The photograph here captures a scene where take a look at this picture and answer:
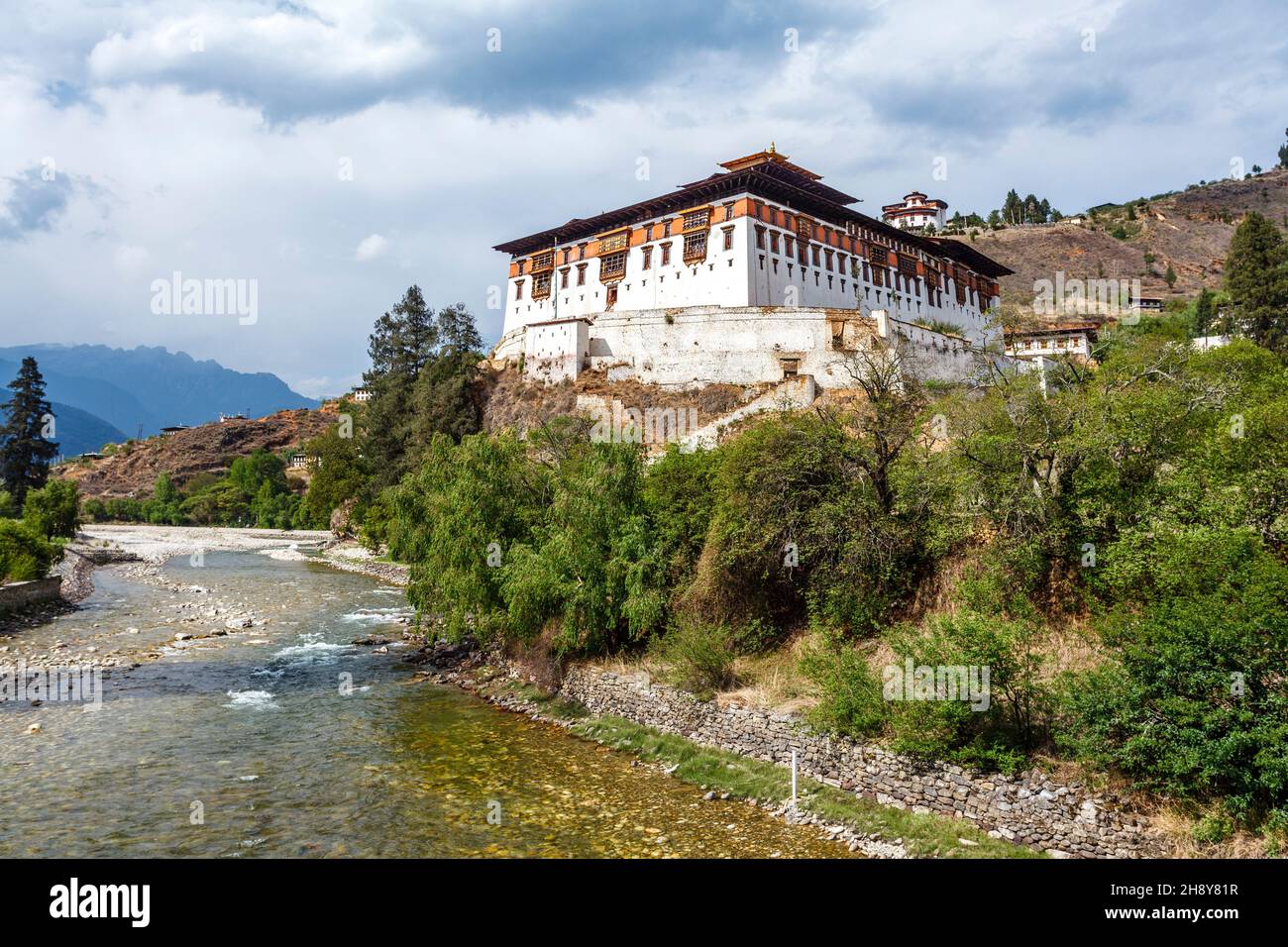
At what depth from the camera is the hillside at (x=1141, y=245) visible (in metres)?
117

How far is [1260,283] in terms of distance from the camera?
4744cm

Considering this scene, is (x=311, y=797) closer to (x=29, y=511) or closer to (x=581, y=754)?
(x=581, y=754)

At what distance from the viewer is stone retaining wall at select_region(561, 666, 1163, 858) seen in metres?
12.5

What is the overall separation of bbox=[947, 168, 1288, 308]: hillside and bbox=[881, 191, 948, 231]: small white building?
297 inches

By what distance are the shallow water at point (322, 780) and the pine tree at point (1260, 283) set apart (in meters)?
50.2

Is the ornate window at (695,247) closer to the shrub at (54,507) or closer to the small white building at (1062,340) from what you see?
the small white building at (1062,340)

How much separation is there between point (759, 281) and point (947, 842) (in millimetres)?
45149

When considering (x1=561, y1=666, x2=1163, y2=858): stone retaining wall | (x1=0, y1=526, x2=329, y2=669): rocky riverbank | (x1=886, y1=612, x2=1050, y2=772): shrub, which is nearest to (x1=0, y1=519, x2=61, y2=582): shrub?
(x1=0, y1=526, x2=329, y2=669): rocky riverbank

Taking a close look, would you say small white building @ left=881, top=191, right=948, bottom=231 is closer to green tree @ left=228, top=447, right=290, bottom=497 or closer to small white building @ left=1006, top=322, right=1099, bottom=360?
small white building @ left=1006, top=322, right=1099, bottom=360

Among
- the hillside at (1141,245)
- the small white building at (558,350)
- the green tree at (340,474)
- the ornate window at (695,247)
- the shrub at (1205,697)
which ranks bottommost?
the shrub at (1205,697)

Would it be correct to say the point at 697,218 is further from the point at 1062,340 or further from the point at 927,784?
the point at 927,784

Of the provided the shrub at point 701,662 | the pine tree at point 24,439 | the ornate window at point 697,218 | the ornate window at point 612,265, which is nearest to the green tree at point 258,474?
the pine tree at point 24,439

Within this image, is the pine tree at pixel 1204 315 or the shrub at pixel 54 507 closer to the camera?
the shrub at pixel 54 507
